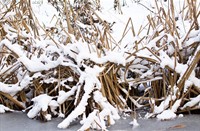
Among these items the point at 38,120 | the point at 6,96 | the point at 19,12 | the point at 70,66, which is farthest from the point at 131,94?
the point at 19,12

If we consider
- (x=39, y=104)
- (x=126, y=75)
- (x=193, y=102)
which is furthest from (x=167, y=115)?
(x=39, y=104)

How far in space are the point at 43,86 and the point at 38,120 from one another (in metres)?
0.18

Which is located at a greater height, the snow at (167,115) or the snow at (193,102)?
the snow at (193,102)

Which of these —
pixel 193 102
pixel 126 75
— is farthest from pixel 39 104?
pixel 193 102

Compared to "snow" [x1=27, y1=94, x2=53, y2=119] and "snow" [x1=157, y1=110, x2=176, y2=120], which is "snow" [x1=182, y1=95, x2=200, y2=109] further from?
"snow" [x1=27, y1=94, x2=53, y2=119]

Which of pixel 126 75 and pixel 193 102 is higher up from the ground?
pixel 126 75

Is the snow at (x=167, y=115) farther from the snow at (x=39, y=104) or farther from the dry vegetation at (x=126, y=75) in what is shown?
the snow at (x=39, y=104)

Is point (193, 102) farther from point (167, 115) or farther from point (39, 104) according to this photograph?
point (39, 104)

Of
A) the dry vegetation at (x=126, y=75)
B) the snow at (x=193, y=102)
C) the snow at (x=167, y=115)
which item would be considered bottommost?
the snow at (x=167, y=115)

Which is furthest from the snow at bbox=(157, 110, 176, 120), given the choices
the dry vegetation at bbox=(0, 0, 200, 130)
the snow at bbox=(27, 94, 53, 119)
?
the snow at bbox=(27, 94, 53, 119)

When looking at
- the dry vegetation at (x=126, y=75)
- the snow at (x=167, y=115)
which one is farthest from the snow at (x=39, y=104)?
the snow at (x=167, y=115)

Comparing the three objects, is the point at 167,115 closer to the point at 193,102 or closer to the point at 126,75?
the point at 193,102

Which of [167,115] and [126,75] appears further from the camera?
[126,75]

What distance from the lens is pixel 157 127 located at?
1.45 meters
